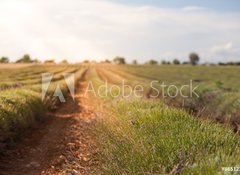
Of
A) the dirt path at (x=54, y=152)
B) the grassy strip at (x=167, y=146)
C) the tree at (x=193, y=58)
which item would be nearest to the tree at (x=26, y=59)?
the tree at (x=193, y=58)

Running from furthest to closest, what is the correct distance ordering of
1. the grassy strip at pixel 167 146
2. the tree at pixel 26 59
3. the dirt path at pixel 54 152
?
the tree at pixel 26 59 < the dirt path at pixel 54 152 < the grassy strip at pixel 167 146

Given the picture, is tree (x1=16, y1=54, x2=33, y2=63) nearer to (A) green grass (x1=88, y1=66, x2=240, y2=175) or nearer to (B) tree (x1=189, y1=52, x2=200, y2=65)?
(B) tree (x1=189, y1=52, x2=200, y2=65)

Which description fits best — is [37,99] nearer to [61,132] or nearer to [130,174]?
[61,132]

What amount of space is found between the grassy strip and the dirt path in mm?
599

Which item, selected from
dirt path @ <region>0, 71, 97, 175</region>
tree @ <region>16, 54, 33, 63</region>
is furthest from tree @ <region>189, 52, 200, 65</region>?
dirt path @ <region>0, 71, 97, 175</region>

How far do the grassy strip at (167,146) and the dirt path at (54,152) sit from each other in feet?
1.97

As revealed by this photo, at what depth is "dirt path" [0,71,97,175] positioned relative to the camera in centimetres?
855

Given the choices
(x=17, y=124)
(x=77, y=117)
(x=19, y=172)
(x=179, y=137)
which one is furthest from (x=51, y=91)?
(x=179, y=137)

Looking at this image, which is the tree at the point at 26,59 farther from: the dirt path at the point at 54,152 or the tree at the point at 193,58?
the dirt path at the point at 54,152

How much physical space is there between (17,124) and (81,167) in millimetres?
4600

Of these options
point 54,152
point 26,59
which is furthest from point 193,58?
point 54,152

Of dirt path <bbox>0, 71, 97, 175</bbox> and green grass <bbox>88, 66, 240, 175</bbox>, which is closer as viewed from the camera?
green grass <bbox>88, 66, 240, 175</bbox>

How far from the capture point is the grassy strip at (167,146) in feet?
17.3

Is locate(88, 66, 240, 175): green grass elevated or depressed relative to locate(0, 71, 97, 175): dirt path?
elevated
